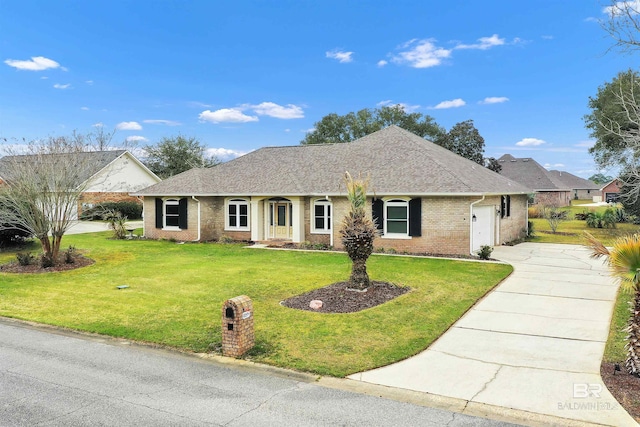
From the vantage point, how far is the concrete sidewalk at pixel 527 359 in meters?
5.67

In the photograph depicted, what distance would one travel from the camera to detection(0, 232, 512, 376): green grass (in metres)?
7.79

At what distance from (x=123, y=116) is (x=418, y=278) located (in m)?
29.4

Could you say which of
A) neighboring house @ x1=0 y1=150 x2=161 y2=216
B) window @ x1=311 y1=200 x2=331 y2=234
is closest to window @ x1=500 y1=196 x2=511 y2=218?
window @ x1=311 y1=200 x2=331 y2=234

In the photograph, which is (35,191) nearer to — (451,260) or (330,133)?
(451,260)

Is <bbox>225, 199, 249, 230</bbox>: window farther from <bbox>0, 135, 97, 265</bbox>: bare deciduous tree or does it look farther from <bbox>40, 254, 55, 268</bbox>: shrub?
<bbox>40, 254, 55, 268</bbox>: shrub

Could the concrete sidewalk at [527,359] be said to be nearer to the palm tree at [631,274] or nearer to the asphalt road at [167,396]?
the palm tree at [631,274]

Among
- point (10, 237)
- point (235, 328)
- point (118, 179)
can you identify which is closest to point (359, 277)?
point (235, 328)

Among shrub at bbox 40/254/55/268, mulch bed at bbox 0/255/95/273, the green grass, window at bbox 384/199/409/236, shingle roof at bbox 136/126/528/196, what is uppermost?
shingle roof at bbox 136/126/528/196

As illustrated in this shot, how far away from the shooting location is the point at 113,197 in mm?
42312

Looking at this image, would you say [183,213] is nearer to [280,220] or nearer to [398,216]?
[280,220]

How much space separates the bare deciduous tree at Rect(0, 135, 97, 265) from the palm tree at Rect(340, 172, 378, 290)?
426 inches

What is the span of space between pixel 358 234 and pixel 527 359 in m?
5.05

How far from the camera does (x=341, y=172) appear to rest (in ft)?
73.2

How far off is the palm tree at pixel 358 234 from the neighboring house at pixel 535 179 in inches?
1721
